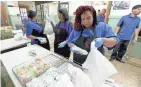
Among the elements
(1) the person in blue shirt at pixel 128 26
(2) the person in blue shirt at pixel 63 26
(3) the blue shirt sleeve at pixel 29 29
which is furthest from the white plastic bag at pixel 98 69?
(1) the person in blue shirt at pixel 128 26

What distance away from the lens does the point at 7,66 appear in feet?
3.52

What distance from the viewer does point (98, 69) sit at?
0.69m

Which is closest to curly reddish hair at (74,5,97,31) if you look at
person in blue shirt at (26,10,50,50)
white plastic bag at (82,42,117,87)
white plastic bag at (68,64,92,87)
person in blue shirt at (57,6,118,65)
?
person in blue shirt at (57,6,118,65)

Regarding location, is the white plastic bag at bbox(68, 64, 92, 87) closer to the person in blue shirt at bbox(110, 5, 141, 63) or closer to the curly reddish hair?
the curly reddish hair

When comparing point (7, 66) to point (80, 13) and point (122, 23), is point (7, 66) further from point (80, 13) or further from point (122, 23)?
point (122, 23)

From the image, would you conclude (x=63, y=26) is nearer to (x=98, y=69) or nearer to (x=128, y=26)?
(x=98, y=69)

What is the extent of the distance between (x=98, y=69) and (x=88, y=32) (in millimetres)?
431

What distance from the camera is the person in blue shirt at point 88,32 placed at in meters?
0.91

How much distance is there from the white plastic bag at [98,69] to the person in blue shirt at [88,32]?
145 mm

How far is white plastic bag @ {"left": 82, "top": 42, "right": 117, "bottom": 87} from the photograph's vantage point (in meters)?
0.67

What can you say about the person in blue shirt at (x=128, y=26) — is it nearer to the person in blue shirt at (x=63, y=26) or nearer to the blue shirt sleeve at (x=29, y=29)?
the person in blue shirt at (x=63, y=26)

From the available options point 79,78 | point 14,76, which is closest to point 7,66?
point 14,76

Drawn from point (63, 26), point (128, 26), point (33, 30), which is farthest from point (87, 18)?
point (128, 26)

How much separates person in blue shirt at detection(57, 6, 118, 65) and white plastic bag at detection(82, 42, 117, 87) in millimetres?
145
